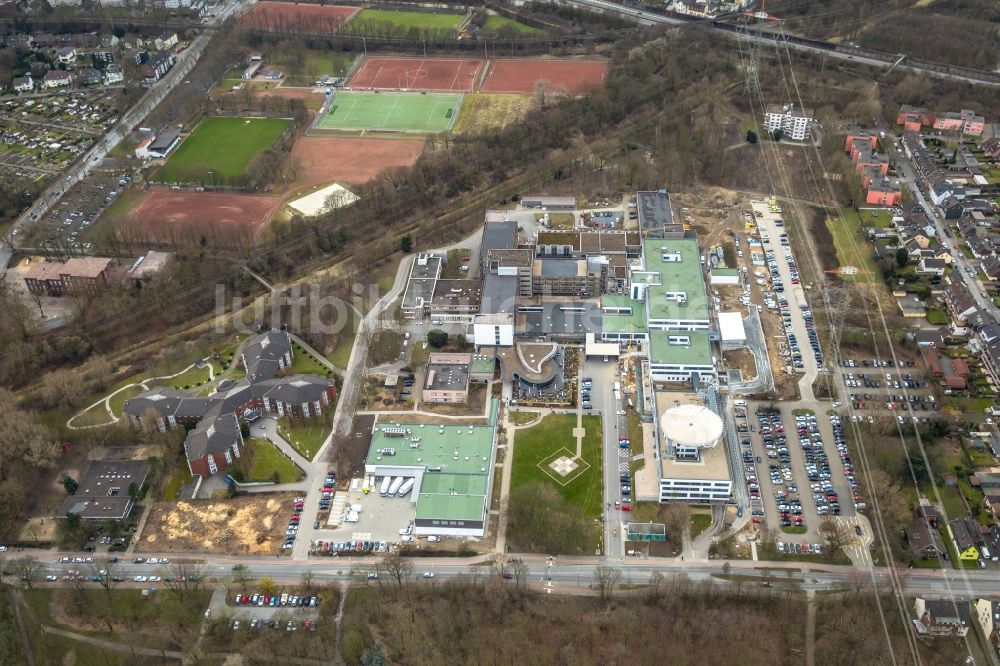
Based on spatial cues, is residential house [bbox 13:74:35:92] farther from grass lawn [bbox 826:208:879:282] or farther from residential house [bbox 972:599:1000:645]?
residential house [bbox 972:599:1000:645]

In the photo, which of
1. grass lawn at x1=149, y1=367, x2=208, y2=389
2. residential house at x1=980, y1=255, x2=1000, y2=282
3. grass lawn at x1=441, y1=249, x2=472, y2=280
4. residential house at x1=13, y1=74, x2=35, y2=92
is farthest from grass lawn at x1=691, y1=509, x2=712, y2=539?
residential house at x1=13, y1=74, x2=35, y2=92

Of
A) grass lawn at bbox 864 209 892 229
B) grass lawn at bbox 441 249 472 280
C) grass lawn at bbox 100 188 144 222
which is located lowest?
grass lawn at bbox 441 249 472 280

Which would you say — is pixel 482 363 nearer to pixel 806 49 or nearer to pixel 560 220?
pixel 560 220

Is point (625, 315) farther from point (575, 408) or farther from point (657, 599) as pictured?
point (657, 599)

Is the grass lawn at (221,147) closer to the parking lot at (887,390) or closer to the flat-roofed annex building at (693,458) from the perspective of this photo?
the flat-roofed annex building at (693,458)

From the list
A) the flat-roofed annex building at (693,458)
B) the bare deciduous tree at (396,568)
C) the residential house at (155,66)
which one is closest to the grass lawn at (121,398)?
the bare deciduous tree at (396,568)
